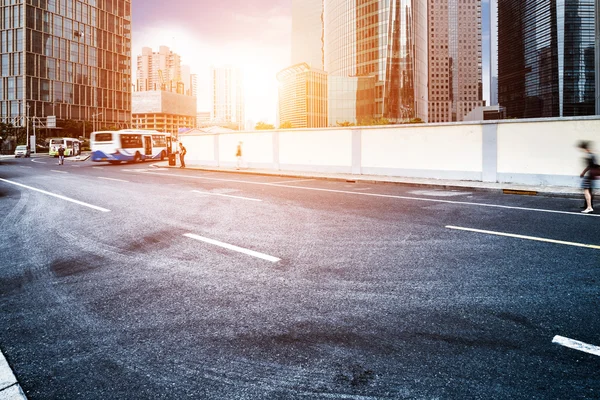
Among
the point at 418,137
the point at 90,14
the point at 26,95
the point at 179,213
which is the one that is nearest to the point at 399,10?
the point at 90,14

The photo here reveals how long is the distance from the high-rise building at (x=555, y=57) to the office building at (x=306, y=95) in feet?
234

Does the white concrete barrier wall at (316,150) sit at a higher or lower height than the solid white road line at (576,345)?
higher

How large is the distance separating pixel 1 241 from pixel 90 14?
132514 millimetres

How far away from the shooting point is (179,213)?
9.78 m

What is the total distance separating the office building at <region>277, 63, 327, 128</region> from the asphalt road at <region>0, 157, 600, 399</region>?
5112 inches

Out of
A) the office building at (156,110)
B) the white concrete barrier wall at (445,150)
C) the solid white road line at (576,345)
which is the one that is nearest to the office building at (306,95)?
the office building at (156,110)

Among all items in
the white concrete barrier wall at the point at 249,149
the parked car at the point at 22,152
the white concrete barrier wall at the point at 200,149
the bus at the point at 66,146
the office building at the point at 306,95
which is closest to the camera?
the white concrete barrier wall at the point at 249,149

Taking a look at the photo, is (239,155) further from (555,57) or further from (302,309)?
(555,57)

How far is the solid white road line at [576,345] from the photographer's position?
3.00 metres

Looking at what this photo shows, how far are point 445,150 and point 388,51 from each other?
102 meters

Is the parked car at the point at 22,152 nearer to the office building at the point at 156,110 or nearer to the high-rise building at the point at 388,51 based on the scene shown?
the high-rise building at the point at 388,51

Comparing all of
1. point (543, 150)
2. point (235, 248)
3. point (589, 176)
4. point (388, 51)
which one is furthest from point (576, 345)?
point (388, 51)

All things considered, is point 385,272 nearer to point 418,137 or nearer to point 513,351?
point 513,351

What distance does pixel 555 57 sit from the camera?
138 m
